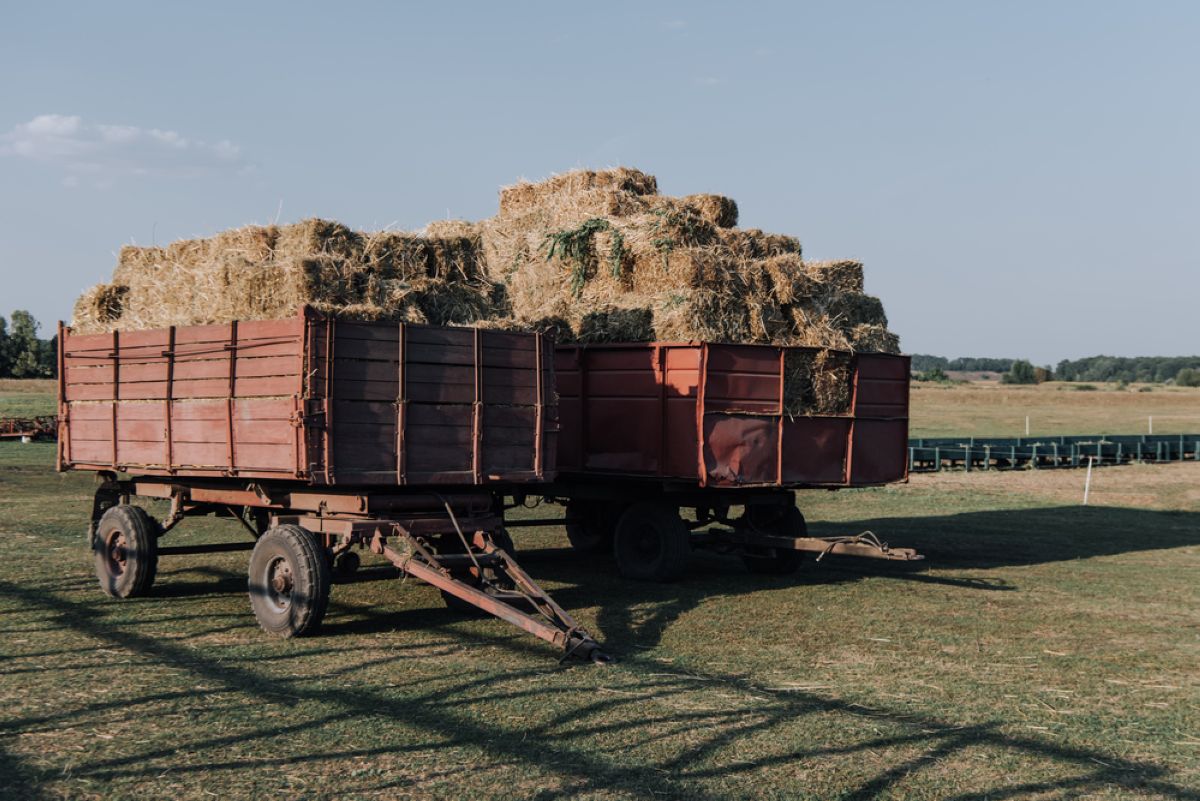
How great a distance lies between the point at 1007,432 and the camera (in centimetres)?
5612

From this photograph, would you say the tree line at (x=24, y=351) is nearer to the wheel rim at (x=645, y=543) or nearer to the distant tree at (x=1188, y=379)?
the wheel rim at (x=645, y=543)

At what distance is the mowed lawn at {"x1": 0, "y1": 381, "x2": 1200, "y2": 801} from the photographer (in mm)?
6273

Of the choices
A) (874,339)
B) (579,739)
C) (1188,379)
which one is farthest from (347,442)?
(1188,379)

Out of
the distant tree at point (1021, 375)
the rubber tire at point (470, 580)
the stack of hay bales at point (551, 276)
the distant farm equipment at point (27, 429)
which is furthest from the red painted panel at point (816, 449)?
the distant tree at point (1021, 375)

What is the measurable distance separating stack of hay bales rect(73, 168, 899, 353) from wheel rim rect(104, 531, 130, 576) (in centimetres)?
221

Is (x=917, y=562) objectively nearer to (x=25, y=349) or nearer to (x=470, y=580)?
(x=470, y=580)

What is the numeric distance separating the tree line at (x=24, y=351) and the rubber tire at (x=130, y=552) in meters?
75.9

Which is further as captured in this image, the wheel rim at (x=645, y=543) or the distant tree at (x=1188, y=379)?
the distant tree at (x=1188, y=379)

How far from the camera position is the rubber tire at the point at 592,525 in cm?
1523

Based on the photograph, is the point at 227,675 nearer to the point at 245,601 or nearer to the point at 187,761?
the point at 187,761

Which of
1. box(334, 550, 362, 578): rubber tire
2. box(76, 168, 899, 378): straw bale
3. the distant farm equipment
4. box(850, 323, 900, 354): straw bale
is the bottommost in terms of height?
box(334, 550, 362, 578): rubber tire

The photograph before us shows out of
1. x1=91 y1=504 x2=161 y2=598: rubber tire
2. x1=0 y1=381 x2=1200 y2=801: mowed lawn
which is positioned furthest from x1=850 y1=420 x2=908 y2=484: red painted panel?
x1=91 y1=504 x2=161 y2=598: rubber tire

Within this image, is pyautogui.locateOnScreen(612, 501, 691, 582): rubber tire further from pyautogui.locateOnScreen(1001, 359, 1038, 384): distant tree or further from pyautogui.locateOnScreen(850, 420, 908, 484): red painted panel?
pyautogui.locateOnScreen(1001, 359, 1038, 384): distant tree

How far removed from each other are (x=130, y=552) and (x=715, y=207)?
8.13 m
